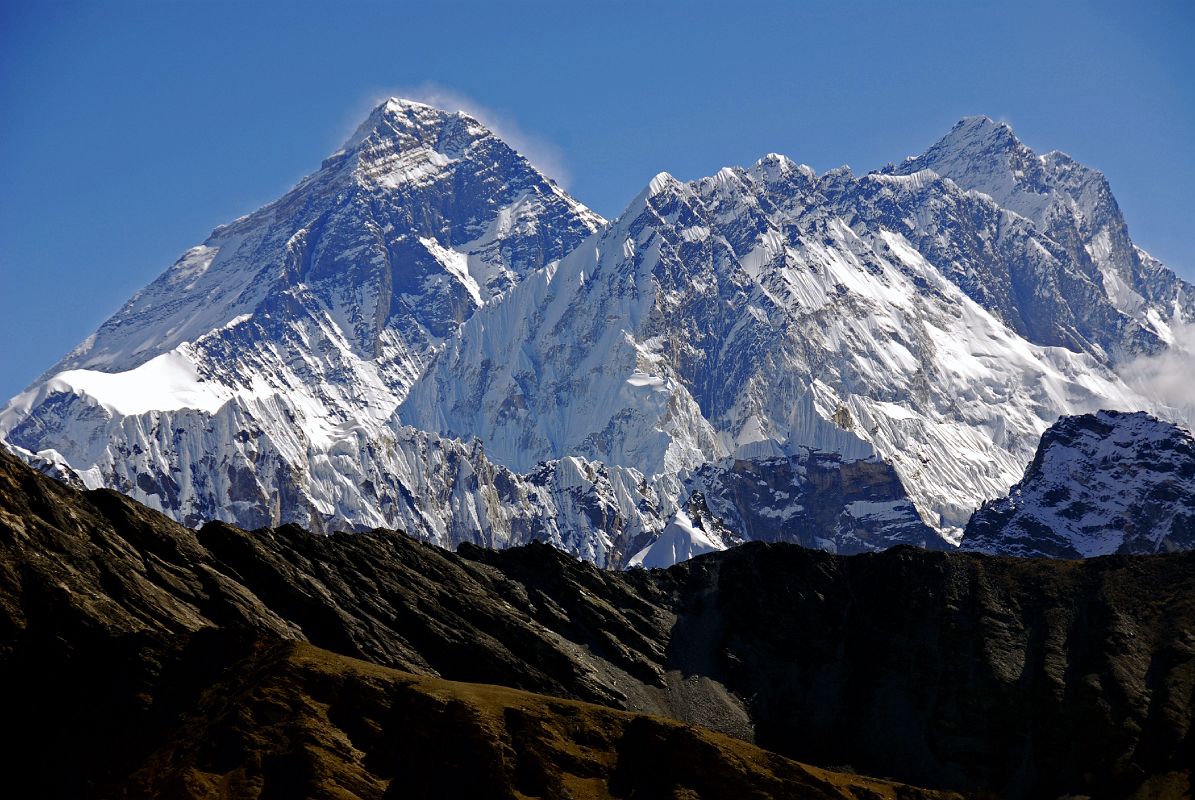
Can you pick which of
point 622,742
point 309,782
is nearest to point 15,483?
point 309,782

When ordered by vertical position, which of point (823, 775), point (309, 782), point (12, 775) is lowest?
point (12, 775)

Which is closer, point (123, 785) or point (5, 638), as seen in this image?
point (123, 785)

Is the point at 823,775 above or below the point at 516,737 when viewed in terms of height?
above

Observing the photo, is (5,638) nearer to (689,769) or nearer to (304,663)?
(304,663)

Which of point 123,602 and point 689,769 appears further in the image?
point 123,602

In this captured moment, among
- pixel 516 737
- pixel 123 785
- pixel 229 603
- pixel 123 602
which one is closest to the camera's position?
pixel 123 785

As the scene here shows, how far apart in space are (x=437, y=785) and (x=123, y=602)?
43.2m

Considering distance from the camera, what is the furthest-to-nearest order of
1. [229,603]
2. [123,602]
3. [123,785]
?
[229,603] → [123,602] → [123,785]

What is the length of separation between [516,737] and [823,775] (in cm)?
3654

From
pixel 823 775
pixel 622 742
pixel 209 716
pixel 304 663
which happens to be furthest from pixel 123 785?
pixel 823 775

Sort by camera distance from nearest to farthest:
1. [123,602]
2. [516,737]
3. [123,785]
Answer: [123,785] < [516,737] < [123,602]

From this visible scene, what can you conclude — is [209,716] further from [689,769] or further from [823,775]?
[823,775]

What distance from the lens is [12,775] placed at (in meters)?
161

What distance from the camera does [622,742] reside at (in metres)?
176
